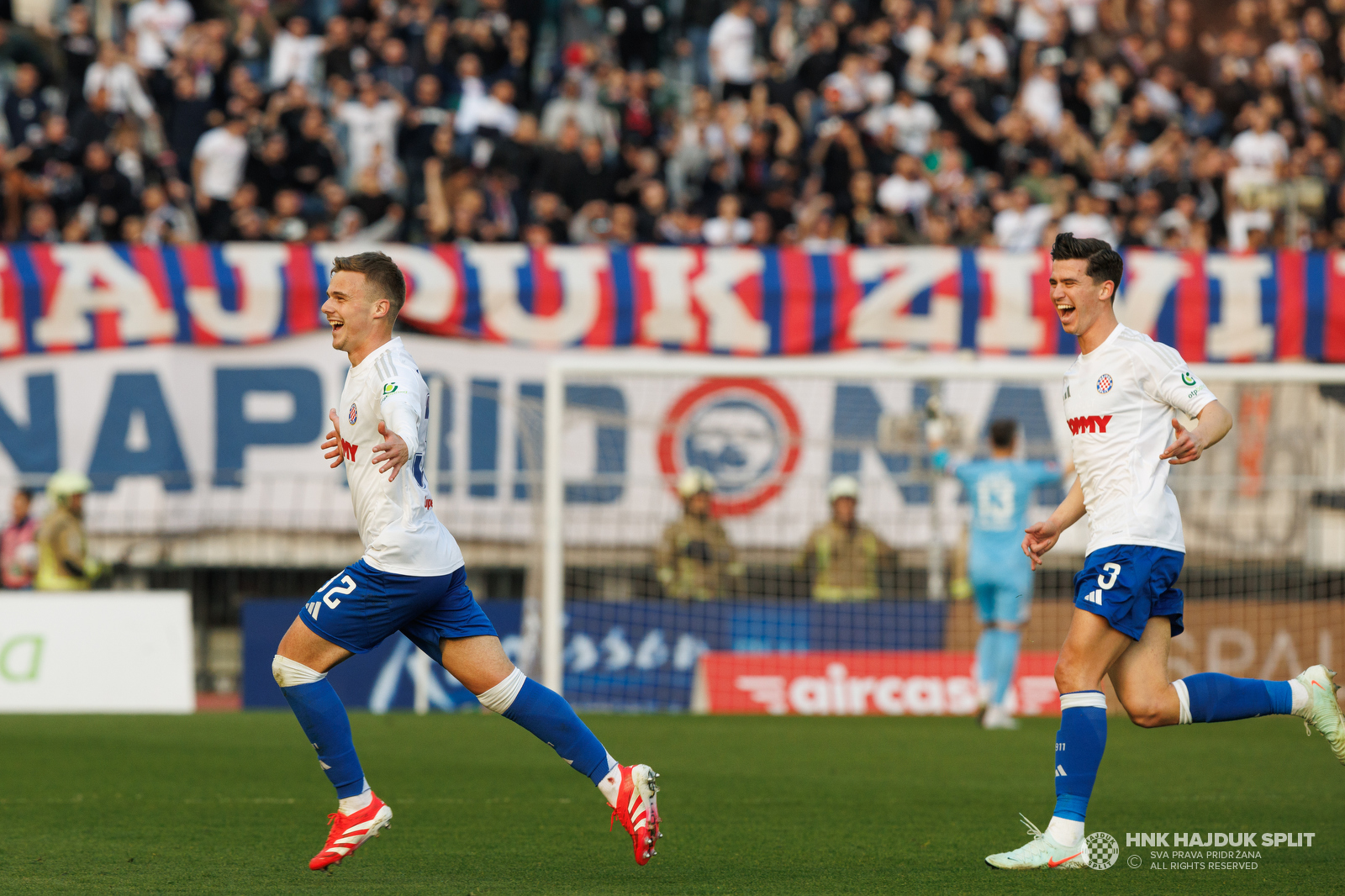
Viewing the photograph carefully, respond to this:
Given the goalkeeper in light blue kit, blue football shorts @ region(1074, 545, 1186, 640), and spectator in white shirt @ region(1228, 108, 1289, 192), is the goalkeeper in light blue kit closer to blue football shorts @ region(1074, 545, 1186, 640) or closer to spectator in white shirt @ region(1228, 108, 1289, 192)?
blue football shorts @ region(1074, 545, 1186, 640)

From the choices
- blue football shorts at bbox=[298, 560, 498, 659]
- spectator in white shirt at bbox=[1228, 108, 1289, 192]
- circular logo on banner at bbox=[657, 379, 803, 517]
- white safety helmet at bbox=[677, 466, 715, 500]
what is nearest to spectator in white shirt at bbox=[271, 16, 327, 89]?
circular logo on banner at bbox=[657, 379, 803, 517]

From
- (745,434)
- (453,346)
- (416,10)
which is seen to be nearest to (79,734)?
(453,346)

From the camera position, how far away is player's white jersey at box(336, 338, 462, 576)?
225 inches

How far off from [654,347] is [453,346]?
188cm

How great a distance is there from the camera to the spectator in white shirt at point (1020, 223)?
1720cm

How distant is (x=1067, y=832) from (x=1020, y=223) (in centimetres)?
1240

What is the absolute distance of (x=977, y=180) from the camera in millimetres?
18531

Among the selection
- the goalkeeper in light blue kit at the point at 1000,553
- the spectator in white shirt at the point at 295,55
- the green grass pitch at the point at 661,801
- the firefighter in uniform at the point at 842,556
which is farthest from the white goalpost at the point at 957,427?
the spectator in white shirt at the point at 295,55

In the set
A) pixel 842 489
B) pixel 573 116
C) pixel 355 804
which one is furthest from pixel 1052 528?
pixel 573 116

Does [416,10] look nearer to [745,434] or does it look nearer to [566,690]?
[745,434]

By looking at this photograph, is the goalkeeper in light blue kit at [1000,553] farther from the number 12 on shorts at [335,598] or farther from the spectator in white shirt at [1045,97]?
the spectator in white shirt at [1045,97]

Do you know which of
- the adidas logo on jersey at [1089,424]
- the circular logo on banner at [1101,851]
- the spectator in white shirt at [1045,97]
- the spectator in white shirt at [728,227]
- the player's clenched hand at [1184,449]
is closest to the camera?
the player's clenched hand at [1184,449]

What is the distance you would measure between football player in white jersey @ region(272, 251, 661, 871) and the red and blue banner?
9576 millimetres

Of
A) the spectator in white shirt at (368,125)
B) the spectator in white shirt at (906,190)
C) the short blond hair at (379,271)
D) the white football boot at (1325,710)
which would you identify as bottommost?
the white football boot at (1325,710)
